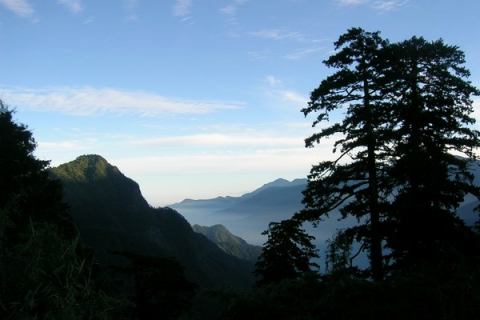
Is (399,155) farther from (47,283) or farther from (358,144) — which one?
(47,283)

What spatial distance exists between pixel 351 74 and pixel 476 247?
27.0 feet

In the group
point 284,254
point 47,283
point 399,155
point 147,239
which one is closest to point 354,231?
point 399,155

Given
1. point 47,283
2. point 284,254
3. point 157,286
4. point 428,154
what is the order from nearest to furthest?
point 47,283, point 428,154, point 157,286, point 284,254

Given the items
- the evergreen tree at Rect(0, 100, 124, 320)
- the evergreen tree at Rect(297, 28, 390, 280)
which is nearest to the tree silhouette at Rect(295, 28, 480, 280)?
the evergreen tree at Rect(297, 28, 390, 280)

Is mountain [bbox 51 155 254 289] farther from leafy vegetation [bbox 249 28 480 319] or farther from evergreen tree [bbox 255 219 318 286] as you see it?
leafy vegetation [bbox 249 28 480 319]

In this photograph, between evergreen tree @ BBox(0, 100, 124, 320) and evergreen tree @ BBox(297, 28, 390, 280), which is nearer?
evergreen tree @ BBox(0, 100, 124, 320)

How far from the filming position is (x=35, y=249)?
3830mm

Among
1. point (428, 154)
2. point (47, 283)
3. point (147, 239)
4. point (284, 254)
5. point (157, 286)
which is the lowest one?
point (147, 239)

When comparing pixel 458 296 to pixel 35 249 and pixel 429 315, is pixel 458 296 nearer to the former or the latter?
pixel 429 315

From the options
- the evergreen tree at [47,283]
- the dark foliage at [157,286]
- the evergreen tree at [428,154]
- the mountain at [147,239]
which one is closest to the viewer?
the evergreen tree at [47,283]

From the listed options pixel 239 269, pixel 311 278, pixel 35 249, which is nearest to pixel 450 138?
pixel 311 278

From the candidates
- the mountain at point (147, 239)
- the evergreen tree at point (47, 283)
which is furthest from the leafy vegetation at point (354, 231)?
the mountain at point (147, 239)

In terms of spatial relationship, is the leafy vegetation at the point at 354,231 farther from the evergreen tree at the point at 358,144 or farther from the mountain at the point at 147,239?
the mountain at the point at 147,239

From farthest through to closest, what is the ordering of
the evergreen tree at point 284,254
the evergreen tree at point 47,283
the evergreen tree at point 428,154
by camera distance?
the evergreen tree at point 284,254 → the evergreen tree at point 428,154 → the evergreen tree at point 47,283
